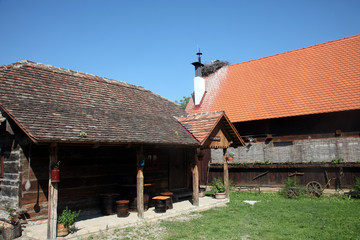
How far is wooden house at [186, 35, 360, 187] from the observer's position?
48.1ft

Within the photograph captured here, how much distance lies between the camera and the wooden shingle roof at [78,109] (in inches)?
305

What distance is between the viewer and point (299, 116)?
1605 centimetres

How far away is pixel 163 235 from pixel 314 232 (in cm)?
412

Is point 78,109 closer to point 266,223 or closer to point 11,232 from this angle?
point 11,232

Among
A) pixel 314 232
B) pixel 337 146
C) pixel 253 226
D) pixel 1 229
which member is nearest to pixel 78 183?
pixel 1 229

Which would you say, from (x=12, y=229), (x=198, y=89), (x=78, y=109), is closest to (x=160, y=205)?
(x=78, y=109)

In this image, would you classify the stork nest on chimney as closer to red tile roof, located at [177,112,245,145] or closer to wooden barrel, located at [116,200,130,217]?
red tile roof, located at [177,112,245,145]

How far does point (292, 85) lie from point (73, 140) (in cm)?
1476

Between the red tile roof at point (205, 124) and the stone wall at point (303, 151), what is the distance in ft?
12.5

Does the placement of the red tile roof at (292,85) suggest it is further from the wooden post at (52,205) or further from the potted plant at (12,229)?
the potted plant at (12,229)

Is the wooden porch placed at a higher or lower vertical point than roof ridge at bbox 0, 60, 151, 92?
lower

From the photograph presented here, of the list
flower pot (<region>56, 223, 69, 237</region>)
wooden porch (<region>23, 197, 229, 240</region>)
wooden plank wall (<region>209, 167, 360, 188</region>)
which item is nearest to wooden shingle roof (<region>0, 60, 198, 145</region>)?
flower pot (<region>56, 223, 69, 237</region>)

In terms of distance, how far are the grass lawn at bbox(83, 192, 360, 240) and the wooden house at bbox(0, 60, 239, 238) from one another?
1467 millimetres

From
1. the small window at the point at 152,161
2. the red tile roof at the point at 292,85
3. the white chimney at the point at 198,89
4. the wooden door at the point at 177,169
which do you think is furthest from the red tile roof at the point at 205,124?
the white chimney at the point at 198,89
